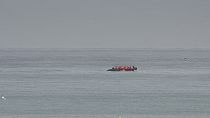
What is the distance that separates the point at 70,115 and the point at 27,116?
10.7 ft

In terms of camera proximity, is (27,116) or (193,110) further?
(193,110)

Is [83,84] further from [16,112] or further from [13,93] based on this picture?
[16,112]

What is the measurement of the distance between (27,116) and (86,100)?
1496 centimetres

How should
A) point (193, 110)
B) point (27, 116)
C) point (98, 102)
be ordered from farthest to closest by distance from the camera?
point (98, 102), point (193, 110), point (27, 116)

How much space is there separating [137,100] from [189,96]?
6.65 meters

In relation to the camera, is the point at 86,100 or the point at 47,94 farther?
the point at 47,94

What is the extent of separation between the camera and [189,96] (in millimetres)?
82438

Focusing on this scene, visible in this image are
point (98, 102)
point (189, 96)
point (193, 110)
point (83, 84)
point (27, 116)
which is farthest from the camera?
point (83, 84)

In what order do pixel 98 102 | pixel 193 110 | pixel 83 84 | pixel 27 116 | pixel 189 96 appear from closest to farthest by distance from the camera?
pixel 27 116, pixel 193 110, pixel 98 102, pixel 189 96, pixel 83 84

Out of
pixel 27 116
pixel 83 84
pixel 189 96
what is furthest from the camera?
pixel 83 84

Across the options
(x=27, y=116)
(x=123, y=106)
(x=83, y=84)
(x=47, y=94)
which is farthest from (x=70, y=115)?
(x=83, y=84)

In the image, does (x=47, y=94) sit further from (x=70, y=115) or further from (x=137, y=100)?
(x=70, y=115)

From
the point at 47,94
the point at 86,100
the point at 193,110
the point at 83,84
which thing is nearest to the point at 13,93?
the point at 47,94

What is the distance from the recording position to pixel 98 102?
7612cm
